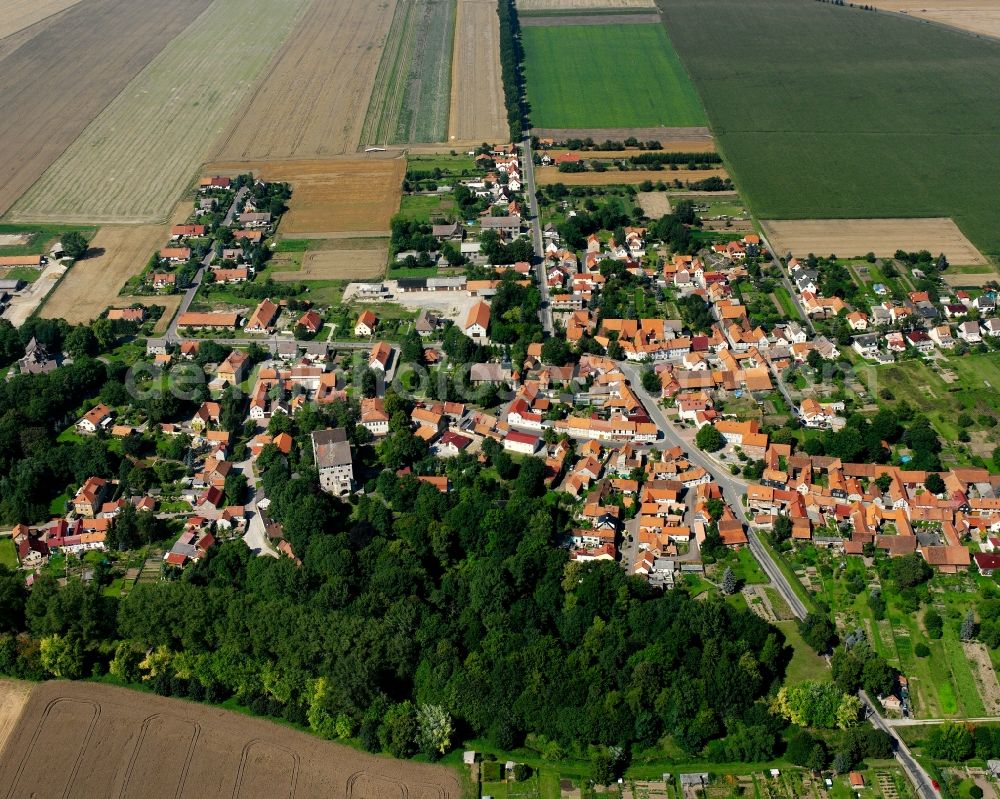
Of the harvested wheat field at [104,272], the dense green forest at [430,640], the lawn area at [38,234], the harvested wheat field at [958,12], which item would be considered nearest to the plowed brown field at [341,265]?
the harvested wheat field at [104,272]

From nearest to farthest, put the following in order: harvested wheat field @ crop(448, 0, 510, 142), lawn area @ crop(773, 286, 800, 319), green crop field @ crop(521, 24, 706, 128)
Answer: lawn area @ crop(773, 286, 800, 319) < harvested wheat field @ crop(448, 0, 510, 142) < green crop field @ crop(521, 24, 706, 128)

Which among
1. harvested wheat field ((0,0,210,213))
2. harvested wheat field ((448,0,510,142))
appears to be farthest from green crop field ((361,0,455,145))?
harvested wheat field ((0,0,210,213))

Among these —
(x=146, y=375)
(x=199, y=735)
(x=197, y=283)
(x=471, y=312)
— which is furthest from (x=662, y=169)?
(x=199, y=735)

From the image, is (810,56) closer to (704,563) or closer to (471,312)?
(471,312)

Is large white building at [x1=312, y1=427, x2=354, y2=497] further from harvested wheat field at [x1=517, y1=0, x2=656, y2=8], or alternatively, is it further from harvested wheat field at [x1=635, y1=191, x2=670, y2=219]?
harvested wheat field at [x1=517, y1=0, x2=656, y2=8]

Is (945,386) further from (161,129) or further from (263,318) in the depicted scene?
(161,129)

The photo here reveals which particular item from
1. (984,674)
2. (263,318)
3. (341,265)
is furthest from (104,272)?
(984,674)
